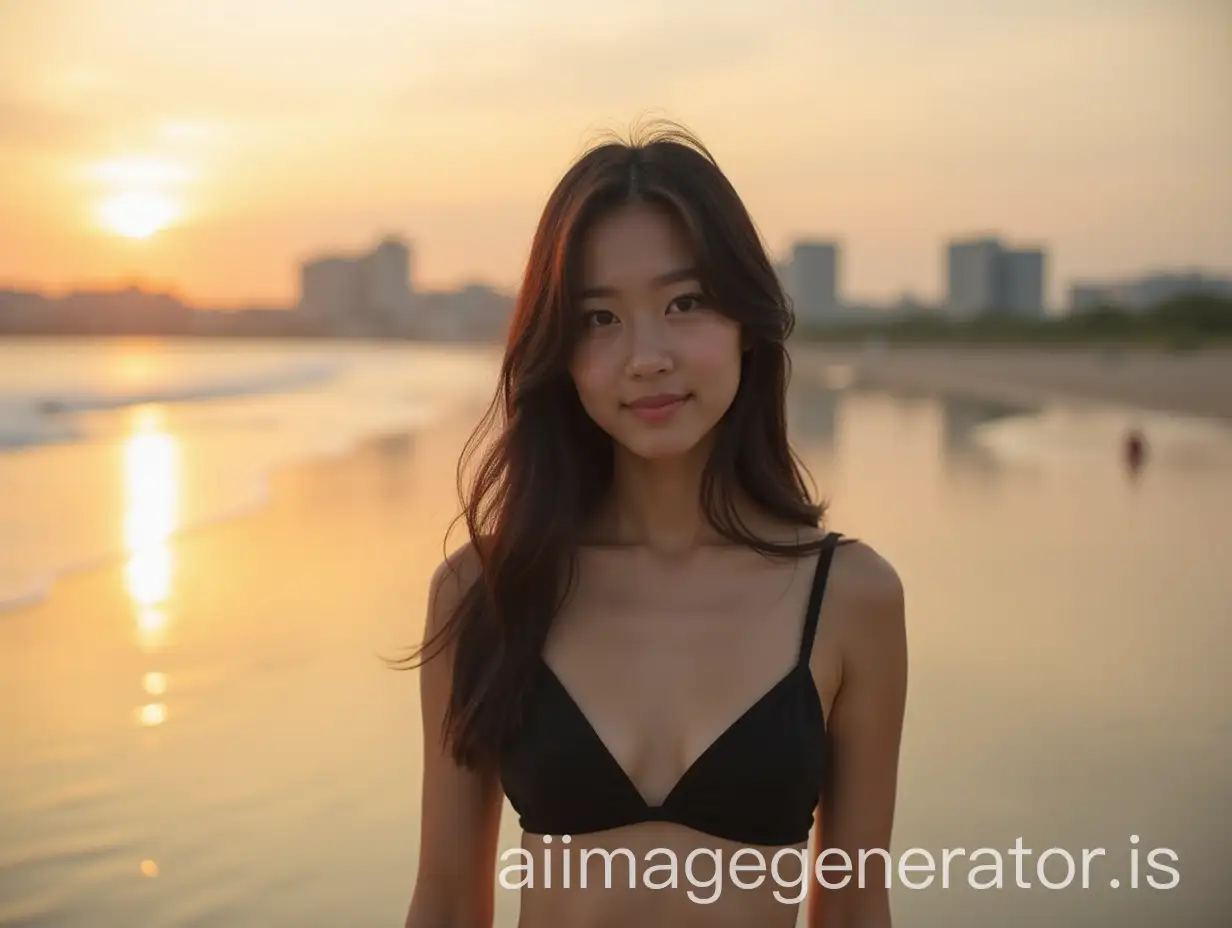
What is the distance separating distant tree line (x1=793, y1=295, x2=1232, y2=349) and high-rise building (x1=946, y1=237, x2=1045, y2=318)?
18.1 meters

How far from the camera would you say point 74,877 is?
3814mm

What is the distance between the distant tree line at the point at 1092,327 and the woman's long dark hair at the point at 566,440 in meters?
34.0

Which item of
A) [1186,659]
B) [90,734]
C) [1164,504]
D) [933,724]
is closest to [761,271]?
[933,724]

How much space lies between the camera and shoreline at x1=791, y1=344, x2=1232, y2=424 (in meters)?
24.4

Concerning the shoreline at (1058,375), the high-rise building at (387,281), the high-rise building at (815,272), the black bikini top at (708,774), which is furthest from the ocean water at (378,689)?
the high-rise building at (387,281)

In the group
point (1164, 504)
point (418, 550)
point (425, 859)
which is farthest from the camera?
point (1164, 504)

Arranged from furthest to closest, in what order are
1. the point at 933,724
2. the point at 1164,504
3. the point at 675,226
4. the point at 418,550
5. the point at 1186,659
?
the point at 1164,504, the point at 418,550, the point at 1186,659, the point at 933,724, the point at 675,226

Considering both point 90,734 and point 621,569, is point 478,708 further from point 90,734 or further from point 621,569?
point 90,734

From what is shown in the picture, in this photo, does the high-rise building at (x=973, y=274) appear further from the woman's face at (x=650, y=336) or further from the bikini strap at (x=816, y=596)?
the woman's face at (x=650, y=336)

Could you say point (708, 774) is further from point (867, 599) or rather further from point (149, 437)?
point (149, 437)

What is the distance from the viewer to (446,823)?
2.16m

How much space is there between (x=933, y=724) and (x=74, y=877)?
9.87 ft

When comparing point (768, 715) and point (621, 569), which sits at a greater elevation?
point (621, 569)

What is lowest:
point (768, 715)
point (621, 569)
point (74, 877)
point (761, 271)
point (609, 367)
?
point (74, 877)
